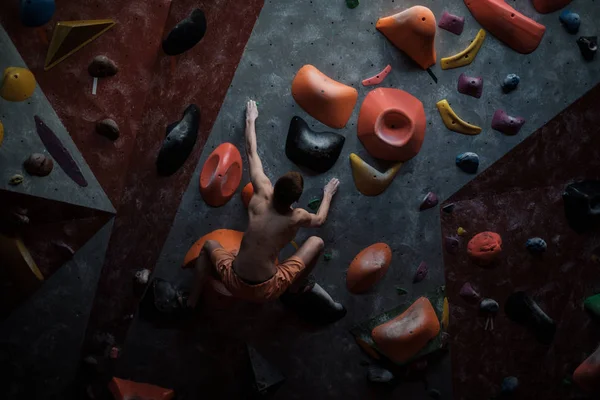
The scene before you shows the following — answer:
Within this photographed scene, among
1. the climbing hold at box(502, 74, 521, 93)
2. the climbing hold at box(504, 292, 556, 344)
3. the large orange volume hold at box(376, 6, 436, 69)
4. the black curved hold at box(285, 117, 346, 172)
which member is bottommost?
the climbing hold at box(504, 292, 556, 344)

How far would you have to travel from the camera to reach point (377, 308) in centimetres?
509

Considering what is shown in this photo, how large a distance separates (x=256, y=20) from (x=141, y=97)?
2.69ft

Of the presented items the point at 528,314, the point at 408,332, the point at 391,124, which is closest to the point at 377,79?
the point at 391,124

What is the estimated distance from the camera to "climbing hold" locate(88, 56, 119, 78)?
468 cm

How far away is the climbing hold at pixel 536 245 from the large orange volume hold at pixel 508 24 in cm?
118

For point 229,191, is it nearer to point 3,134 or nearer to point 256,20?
point 256,20

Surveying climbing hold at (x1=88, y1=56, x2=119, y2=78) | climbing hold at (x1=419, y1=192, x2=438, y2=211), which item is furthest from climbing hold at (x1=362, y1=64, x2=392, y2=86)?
climbing hold at (x1=88, y1=56, x2=119, y2=78)

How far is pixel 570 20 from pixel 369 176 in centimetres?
157

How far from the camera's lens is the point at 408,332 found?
502 centimetres

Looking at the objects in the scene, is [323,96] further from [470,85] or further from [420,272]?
[420,272]

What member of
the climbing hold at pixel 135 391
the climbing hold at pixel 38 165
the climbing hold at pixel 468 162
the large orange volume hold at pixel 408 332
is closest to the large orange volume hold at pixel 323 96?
the climbing hold at pixel 468 162

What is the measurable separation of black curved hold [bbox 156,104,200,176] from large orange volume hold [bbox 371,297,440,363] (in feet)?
5.24

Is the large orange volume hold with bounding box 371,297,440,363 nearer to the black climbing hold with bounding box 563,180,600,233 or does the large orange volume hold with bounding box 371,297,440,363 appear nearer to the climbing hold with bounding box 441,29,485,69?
the black climbing hold with bounding box 563,180,600,233

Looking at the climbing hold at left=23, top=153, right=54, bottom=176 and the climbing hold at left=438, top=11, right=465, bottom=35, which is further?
the climbing hold at left=438, top=11, right=465, bottom=35
